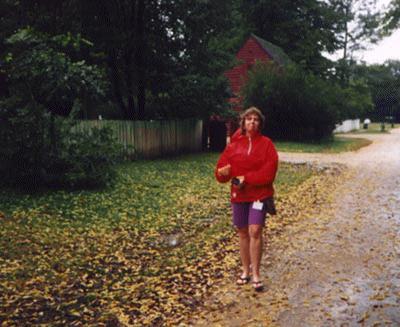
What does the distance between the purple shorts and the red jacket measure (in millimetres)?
96

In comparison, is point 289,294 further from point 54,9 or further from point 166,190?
point 54,9

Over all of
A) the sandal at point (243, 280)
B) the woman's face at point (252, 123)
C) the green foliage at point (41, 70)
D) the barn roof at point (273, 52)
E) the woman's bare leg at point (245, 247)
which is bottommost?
the sandal at point (243, 280)

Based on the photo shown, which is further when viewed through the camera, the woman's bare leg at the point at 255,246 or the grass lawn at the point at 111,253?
the woman's bare leg at the point at 255,246

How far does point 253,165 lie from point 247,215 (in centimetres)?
59

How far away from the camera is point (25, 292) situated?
5090 mm

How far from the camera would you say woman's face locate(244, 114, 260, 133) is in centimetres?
502

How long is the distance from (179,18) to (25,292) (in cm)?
1506

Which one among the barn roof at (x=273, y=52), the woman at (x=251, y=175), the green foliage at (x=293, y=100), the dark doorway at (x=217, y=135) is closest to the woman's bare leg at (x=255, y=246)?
the woman at (x=251, y=175)

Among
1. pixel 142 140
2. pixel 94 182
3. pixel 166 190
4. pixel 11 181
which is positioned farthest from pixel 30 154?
pixel 142 140

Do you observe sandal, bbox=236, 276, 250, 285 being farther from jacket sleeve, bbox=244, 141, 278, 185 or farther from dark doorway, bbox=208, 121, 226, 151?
dark doorway, bbox=208, 121, 226, 151

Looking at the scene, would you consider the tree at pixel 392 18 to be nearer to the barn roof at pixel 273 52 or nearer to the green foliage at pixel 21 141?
the green foliage at pixel 21 141

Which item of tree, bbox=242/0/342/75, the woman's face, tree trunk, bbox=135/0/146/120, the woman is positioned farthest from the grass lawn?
tree, bbox=242/0/342/75

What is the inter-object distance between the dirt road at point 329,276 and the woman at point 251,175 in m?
0.45

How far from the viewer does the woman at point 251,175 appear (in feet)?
16.1
